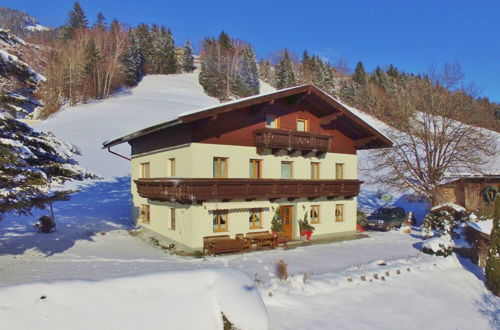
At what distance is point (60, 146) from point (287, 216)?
12.5m

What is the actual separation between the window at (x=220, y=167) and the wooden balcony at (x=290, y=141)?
215 cm

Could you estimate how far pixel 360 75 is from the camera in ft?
325

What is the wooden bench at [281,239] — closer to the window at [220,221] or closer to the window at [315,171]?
the window at [220,221]

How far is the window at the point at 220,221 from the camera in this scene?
59.8ft

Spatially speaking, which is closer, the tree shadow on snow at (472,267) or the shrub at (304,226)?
the tree shadow on snow at (472,267)

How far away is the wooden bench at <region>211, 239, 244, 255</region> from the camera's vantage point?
1692 centimetres

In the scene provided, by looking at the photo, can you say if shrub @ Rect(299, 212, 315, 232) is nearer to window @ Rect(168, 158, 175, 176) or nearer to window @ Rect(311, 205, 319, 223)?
window @ Rect(311, 205, 319, 223)

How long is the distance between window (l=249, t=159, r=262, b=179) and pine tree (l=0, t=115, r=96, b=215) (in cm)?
844

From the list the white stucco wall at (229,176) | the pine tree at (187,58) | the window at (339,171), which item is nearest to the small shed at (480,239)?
the white stucco wall at (229,176)

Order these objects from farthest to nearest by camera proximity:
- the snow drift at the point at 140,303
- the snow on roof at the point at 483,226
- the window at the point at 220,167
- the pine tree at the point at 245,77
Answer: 1. the pine tree at the point at 245,77
2. the window at the point at 220,167
3. the snow on roof at the point at 483,226
4. the snow drift at the point at 140,303

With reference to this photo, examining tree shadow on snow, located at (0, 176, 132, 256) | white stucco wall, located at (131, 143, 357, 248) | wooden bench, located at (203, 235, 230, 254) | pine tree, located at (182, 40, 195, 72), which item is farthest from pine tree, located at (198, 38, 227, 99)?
wooden bench, located at (203, 235, 230, 254)

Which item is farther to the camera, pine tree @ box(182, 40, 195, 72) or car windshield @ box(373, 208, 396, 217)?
pine tree @ box(182, 40, 195, 72)

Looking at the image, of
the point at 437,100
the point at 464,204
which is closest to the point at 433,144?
the point at 437,100

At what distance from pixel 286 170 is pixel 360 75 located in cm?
8647
